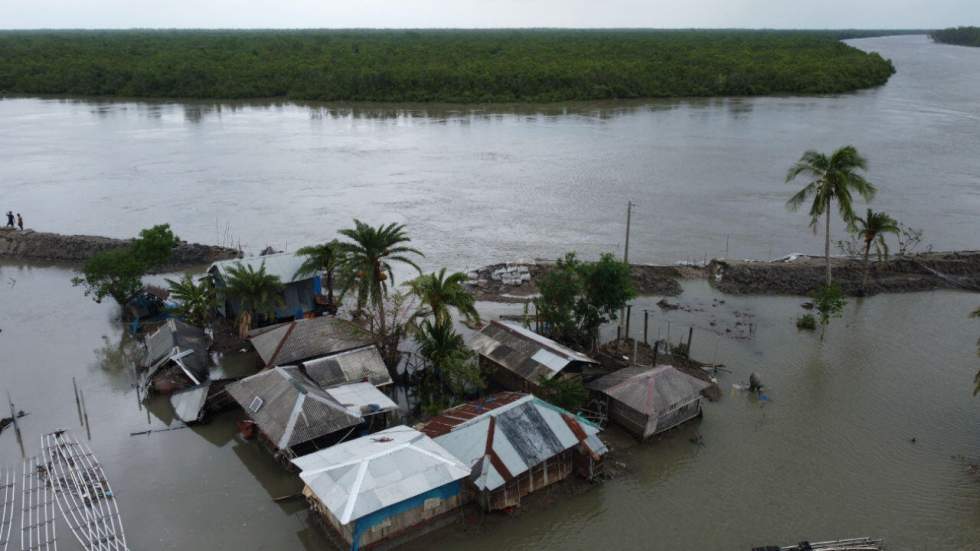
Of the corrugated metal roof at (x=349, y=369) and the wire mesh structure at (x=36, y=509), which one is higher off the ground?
the corrugated metal roof at (x=349, y=369)

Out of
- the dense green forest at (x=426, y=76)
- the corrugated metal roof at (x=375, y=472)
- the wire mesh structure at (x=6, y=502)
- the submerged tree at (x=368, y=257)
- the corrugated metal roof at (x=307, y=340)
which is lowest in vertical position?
the wire mesh structure at (x=6, y=502)

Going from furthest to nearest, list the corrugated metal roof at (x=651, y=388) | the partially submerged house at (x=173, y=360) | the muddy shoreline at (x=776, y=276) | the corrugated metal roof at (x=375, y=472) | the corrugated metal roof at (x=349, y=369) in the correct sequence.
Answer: the muddy shoreline at (x=776, y=276) < the partially submerged house at (x=173, y=360) < the corrugated metal roof at (x=349, y=369) < the corrugated metal roof at (x=651, y=388) < the corrugated metal roof at (x=375, y=472)

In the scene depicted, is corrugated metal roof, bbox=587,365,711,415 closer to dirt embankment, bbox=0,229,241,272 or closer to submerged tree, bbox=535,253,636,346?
submerged tree, bbox=535,253,636,346

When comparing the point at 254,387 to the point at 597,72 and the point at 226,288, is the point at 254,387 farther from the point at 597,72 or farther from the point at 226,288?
the point at 597,72

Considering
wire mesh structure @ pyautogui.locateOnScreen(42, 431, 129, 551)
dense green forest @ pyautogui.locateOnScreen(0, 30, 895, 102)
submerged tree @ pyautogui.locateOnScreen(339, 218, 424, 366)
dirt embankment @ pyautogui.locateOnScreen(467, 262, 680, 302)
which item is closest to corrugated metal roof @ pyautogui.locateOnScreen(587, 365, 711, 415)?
submerged tree @ pyautogui.locateOnScreen(339, 218, 424, 366)

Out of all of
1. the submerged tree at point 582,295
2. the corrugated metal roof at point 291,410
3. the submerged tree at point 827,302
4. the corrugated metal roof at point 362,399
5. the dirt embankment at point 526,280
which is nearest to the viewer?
the corrugated metal roof at point 291,410

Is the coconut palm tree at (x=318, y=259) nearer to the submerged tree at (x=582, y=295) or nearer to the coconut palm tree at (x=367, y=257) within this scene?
the coconut palm tree at (x=367, y=257)

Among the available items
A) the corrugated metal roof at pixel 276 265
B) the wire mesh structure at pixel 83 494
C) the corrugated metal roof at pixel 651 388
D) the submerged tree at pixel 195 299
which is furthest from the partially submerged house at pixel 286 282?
the corrugated metal roof at pixel 651 388
